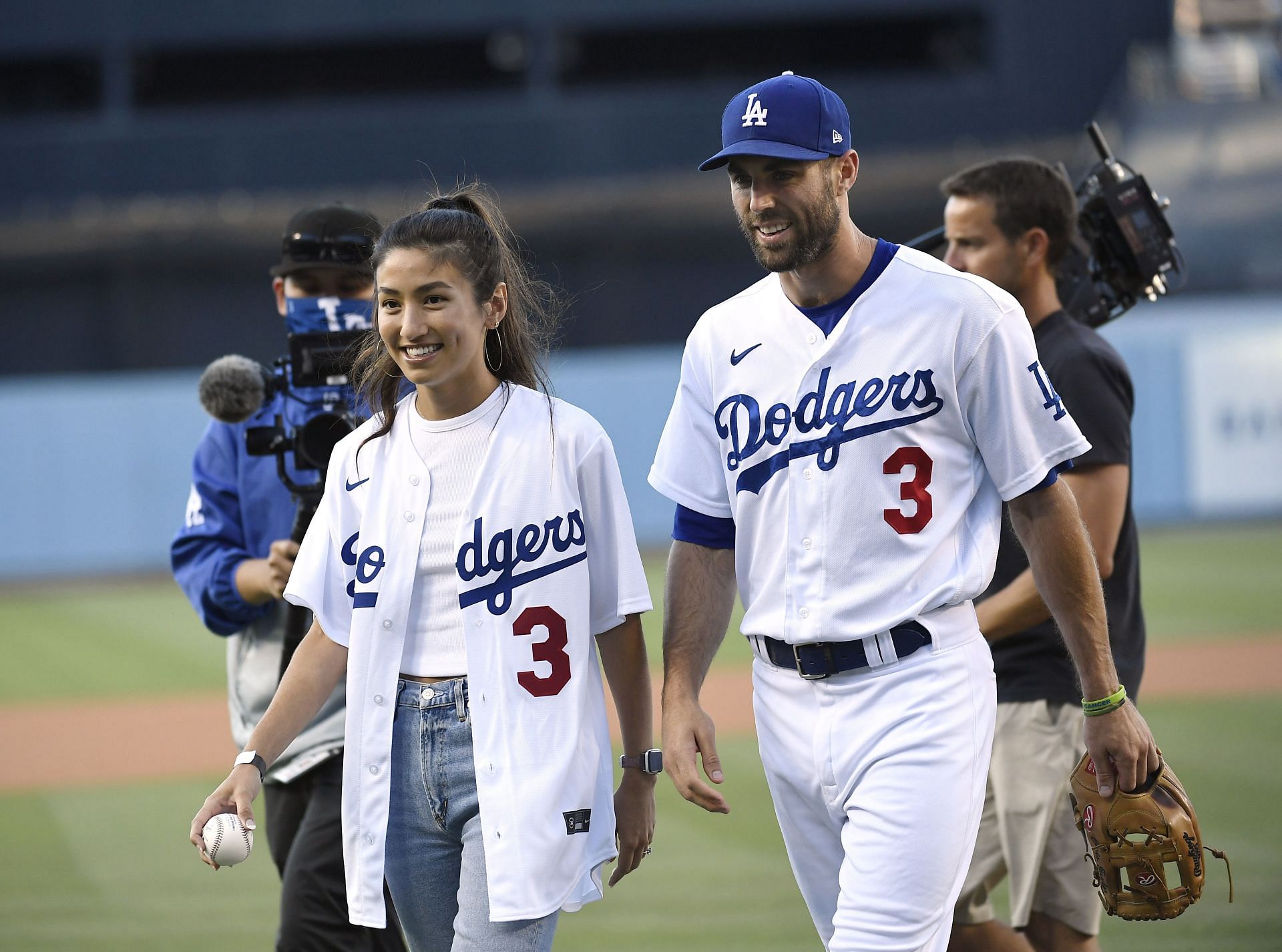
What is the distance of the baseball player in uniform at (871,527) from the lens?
123 inches

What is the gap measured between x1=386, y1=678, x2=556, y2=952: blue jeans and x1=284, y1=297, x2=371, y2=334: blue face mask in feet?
4.36

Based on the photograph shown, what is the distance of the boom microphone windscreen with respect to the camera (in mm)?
3869

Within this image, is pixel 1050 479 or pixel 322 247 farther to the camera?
pixel 322 247

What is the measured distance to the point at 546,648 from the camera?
3062 mm

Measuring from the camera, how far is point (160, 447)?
18812mm

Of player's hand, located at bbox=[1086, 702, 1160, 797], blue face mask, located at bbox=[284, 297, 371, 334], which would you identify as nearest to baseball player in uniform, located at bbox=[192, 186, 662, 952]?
blue face mask, located at bbox=[284, 297, 371, 334]

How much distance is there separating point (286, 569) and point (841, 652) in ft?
4.77

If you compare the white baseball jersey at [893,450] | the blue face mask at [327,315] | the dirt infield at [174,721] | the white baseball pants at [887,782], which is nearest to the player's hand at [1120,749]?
the white baseball pants at [887,782]

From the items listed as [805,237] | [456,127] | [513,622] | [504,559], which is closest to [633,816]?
[513,622]

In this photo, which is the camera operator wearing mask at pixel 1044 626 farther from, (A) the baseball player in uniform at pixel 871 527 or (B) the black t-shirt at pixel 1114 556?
(A) the baseball player in uniform at pixel 871 527

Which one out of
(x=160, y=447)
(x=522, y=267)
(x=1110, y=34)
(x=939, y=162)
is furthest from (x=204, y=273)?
(x=522, y=267)

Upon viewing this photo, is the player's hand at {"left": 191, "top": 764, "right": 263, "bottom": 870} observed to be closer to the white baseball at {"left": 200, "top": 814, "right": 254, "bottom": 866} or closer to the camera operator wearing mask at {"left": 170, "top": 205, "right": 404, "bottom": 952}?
the white baseball at {"left": 200, "top": 814, "right": 254, "bottom": 866}

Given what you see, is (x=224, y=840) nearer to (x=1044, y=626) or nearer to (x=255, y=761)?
(x=255, y=761)

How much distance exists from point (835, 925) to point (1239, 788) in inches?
215
